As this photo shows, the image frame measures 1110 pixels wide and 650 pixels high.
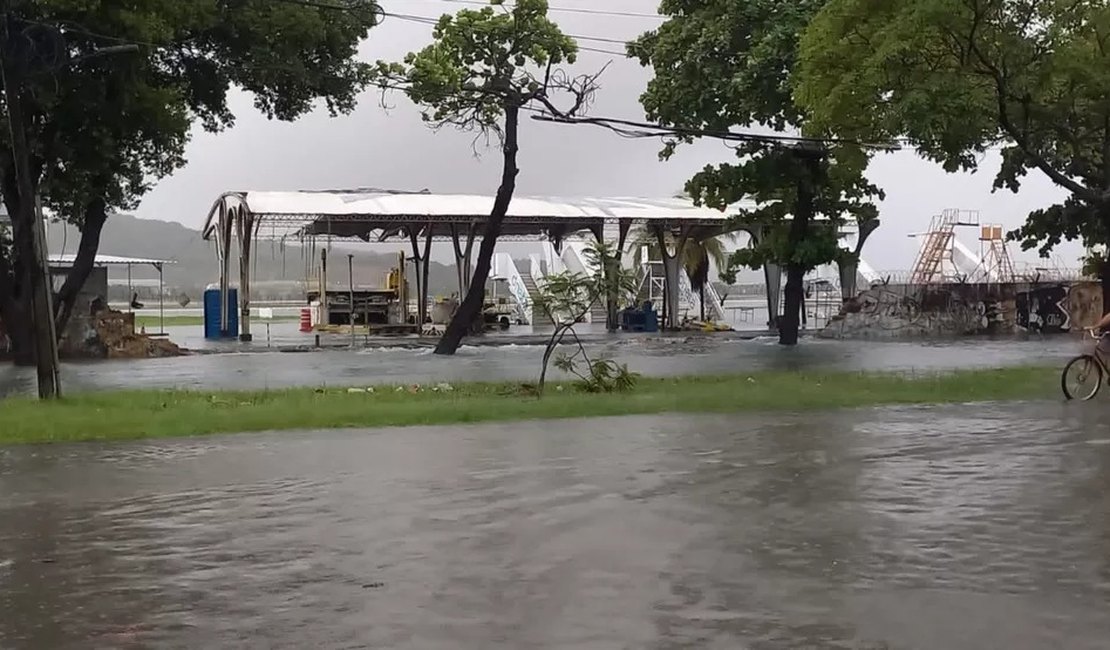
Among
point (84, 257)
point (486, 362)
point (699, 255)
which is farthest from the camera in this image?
point (699, 255)

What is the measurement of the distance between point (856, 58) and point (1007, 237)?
66.2ft

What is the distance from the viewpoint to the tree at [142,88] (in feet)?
76.9

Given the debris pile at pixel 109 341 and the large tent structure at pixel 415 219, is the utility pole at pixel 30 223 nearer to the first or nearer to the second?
the debris pile at pixel 109 341

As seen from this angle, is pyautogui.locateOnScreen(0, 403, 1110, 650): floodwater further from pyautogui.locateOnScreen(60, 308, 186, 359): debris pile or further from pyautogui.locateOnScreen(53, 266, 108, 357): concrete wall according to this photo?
pyautogui.locateOnScreen(53, 266, 108, 357): concrete wall

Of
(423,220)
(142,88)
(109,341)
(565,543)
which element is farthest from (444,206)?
(565,543)

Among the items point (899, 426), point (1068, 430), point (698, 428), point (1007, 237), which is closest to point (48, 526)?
point (698, 428)

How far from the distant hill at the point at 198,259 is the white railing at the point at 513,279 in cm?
289

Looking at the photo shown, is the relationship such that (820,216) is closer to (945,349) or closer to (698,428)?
(945,349)

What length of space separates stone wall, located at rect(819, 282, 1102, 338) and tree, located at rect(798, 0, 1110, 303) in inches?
830

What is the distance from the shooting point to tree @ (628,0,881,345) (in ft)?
96.3

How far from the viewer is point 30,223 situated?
17.8m

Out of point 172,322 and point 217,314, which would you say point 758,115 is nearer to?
point 217,314

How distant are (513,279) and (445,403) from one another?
→ 136ft

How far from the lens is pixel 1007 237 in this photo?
38844 mm
